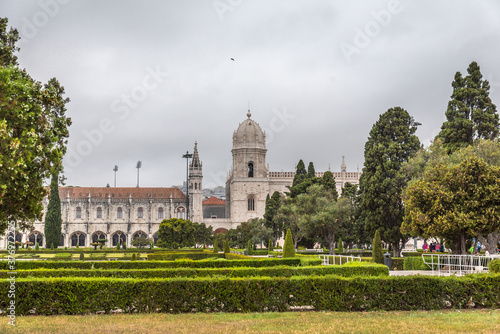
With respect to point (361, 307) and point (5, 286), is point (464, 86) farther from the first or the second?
point (5, 286)

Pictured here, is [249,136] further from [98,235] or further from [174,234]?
[98,235]

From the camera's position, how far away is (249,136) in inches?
3041

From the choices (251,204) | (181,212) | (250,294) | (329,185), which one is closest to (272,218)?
(329,185)

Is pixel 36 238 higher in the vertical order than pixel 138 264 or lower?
lower

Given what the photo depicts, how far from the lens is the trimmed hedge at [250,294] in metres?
11.8

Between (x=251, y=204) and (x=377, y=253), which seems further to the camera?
(x=251, y=204)

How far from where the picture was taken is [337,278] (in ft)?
40.3

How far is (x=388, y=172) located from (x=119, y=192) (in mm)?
52131

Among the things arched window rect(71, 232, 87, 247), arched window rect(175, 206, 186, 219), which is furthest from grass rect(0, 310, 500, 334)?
arched window rect(71, 232, 87, 247)

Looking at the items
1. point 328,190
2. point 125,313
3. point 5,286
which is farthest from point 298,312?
point 328,190

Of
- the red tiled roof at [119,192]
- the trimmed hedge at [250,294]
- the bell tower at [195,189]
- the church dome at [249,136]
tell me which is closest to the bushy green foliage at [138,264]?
the trimmed hedge at [250,294]

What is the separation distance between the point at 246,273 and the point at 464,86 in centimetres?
2767

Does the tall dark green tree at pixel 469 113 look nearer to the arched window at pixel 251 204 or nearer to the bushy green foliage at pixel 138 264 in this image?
the bushy green foliage at pixel 138 264

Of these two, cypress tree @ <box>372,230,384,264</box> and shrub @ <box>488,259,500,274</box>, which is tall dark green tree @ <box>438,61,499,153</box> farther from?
shrub @ <box>488,259,500,274</box>
